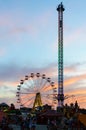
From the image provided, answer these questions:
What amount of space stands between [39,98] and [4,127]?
4716cm

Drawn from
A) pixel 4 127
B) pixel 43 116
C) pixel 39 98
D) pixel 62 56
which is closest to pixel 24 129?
pixel 4 127

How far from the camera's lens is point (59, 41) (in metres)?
85.5

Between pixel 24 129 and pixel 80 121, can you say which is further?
pixel 80 121

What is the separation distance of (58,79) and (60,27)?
12.1 m

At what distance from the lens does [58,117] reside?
143 feet

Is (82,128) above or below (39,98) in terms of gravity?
below

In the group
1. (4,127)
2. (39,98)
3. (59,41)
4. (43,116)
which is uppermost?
(59,41)

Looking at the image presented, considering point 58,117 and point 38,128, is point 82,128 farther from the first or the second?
point 58,117

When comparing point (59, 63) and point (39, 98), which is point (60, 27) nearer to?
point (59, 63)

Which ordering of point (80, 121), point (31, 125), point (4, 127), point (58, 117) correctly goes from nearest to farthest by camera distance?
point (4, 127)
point (31, 125)
point (80, 121)
point (58, 117)

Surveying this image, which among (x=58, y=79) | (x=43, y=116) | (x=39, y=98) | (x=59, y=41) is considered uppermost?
(x=59, y=41)

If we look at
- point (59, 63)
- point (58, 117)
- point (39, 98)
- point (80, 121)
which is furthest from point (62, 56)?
point (80, 121)

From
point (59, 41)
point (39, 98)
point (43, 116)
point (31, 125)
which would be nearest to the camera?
point (31, 125)

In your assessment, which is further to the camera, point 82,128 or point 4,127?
point 82,128
